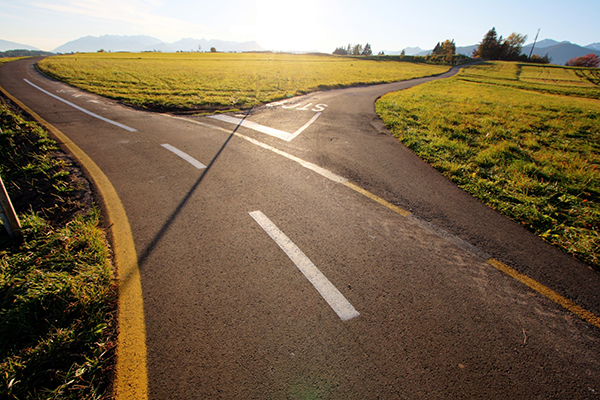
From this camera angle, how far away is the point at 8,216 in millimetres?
2832

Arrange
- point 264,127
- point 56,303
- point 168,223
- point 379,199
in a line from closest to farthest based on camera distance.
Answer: point 56,303, point 168,223, point 379,199, point 264,127

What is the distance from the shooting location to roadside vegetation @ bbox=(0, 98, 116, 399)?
1774 millimetres

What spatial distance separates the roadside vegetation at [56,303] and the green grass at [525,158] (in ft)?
17.6

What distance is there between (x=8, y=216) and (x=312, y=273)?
345 cm

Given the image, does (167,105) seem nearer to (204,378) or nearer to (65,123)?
(65,123)

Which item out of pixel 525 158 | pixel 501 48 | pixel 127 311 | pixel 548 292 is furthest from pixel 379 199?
pixel 501 48

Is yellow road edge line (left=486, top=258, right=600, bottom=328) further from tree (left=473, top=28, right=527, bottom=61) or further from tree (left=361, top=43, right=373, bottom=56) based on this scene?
tree (left=361, top=43, right=373, bottom=56)

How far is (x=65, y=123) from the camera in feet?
25.0

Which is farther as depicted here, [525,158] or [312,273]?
[525,158]

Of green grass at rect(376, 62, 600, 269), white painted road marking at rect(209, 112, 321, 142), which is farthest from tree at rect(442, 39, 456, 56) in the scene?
white painted road marking at rect(209, 112, 321, 142)

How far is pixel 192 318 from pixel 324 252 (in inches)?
61.0

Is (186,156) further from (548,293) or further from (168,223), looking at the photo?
(548,293)

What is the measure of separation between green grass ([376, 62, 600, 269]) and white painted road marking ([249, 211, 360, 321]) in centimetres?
326

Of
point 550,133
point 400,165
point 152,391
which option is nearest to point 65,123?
point 152,391
